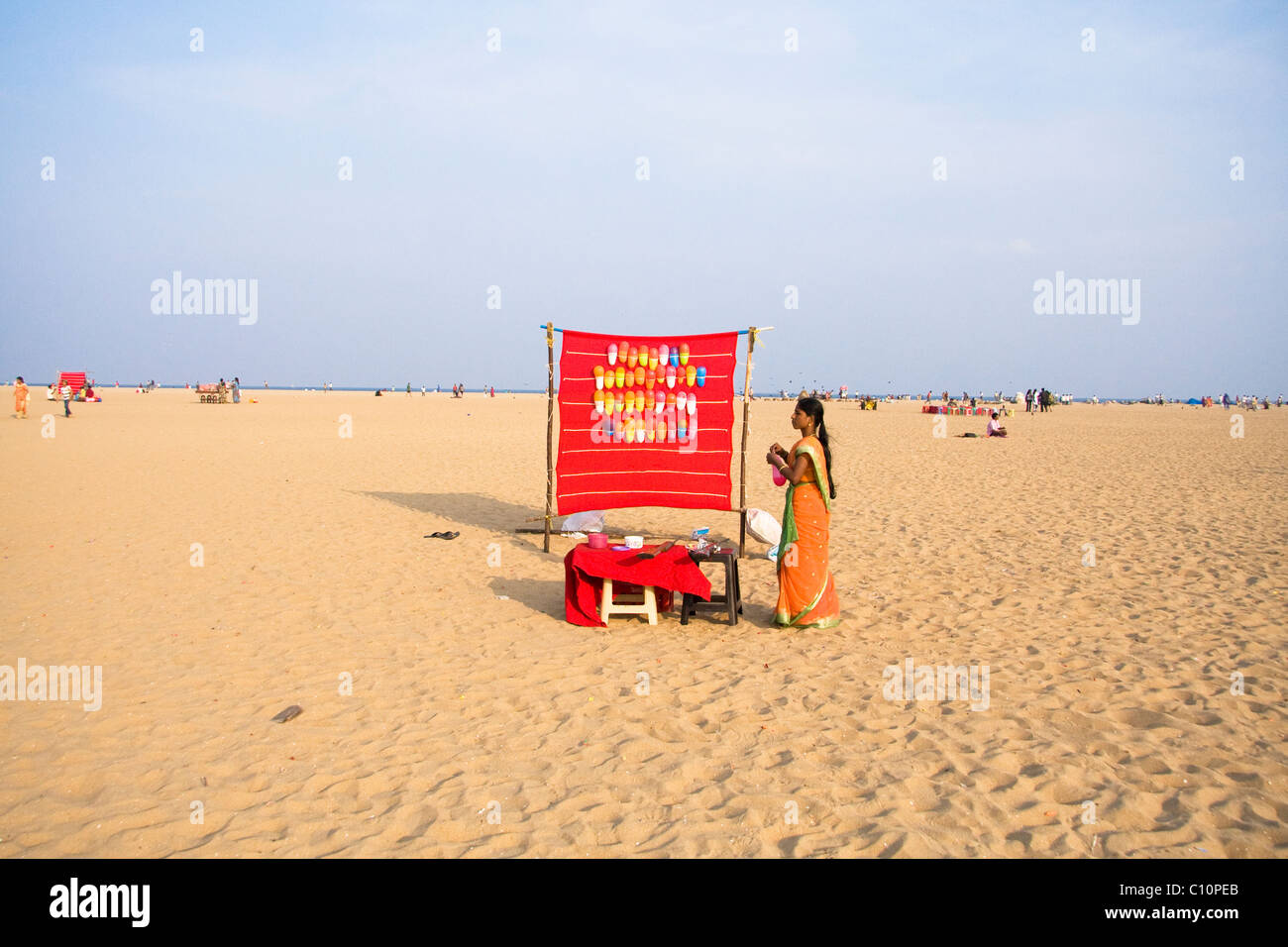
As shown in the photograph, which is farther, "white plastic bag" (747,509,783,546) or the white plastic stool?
"white plastic bag" (747,509,783,546)

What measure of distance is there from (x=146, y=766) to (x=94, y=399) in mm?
48729

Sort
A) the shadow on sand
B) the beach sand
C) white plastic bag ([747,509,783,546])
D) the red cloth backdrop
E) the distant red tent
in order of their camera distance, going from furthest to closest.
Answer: the distant red tent → the shadow on sand → white plastic bag ([747,509,783,546]) → the red cloth backdrop → the beach sand

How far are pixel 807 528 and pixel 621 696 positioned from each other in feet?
7.00

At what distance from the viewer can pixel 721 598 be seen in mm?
6820

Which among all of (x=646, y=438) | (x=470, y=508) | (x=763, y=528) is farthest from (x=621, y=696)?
(x=470, y=508)

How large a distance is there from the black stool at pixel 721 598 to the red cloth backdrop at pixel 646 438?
1.95 metres

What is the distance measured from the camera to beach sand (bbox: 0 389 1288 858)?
3400 millimetres

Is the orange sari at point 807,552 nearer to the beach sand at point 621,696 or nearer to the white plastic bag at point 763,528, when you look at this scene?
the beach sand at point 621,696

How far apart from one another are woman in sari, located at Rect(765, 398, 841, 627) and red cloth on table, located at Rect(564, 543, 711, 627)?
0.70 metres

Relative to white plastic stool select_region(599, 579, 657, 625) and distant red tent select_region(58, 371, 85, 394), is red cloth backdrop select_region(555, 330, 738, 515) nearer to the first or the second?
white plastic stool select_region(599, 579, 657, 625)

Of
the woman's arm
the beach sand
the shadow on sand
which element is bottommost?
the beach sand

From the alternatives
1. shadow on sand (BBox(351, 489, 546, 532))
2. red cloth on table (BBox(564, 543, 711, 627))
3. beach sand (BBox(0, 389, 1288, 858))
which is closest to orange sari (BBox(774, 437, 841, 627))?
beach sand (BBox(0, 389, 1288, 858))

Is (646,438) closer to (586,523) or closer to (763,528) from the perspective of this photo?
(586,523)

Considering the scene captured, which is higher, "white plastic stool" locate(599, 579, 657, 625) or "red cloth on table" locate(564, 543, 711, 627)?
"red cloth on table" locate(564, 543, 711, 627)
